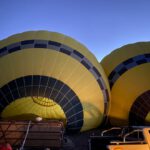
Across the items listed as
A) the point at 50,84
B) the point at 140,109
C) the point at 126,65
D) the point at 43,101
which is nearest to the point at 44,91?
the point at 50,84

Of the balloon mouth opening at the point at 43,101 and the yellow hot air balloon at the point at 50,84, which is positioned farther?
the balloon mouth opening at the point at 43,101

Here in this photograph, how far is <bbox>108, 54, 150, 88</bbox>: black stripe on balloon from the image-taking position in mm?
18375

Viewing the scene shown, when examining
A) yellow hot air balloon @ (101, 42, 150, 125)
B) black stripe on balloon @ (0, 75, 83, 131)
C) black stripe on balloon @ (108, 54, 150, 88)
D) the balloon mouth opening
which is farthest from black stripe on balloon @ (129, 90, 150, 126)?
the balloon mouth opening

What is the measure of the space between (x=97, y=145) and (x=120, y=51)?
37.3 ft

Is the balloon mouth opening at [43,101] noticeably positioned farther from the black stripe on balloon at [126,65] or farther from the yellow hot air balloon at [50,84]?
the black stripe on balloon at [126,65]

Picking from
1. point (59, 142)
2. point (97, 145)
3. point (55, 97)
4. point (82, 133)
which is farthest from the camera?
point (82, 133)

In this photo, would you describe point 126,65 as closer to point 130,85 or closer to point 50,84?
point 130,85

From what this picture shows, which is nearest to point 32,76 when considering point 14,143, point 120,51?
point 14,143

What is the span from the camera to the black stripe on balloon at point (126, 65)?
1838 cm

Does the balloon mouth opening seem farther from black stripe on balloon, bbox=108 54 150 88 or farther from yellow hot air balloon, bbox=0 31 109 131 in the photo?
black stripe on balloon, bbox=108 54 150 88

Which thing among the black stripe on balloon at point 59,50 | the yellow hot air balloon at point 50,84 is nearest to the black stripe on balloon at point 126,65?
the black stripe on balloon at point 59,50

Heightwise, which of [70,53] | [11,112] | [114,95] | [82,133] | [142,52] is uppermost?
[142,52]

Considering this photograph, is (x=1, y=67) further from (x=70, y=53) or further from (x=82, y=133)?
(x=82, y=133)

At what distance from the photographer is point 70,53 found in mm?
16609
